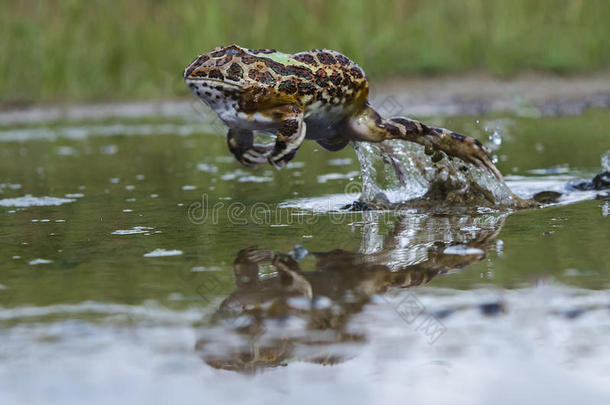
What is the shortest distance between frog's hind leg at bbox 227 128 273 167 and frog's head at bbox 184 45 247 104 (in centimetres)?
43

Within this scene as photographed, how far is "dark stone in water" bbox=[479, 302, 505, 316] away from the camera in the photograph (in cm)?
274

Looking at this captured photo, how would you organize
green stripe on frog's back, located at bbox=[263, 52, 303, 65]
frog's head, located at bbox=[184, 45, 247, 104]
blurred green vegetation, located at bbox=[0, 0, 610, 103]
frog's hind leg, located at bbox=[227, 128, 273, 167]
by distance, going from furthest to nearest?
blurred green vegetation, located at bbox=[0, 0, 610, 103], frog's hind leg, located at bbox=[227, 128, 273, 167], green stripe on frog's back, located at bbox=[263, 52, 303, 65], frog's head, located at bbox=[184, 45, 247, 104]

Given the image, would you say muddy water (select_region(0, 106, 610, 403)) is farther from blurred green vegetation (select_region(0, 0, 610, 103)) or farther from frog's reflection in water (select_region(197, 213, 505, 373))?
blurred green vegetation (select_region(0, 0, 610, 103))

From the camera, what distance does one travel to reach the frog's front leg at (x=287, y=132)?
4.43 metres

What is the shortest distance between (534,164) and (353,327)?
14.3ft

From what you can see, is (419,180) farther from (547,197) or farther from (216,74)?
(216,74)

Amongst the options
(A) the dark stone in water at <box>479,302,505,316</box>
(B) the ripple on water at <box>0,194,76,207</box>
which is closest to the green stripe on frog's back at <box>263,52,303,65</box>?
(B) the ripple on water at <box>0,194,76,207</box>

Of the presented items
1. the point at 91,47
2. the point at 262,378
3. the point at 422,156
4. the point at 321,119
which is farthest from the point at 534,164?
the point at 91,47

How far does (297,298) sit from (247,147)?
6.95ft

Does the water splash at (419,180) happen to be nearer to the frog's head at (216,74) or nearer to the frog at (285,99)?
the frog at (285,99)

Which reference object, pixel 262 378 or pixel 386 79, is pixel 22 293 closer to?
pixel 262 378

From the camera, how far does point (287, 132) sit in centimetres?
443

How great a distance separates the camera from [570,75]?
43.4 ft

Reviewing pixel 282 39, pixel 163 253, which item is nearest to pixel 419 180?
pixel 163 253
